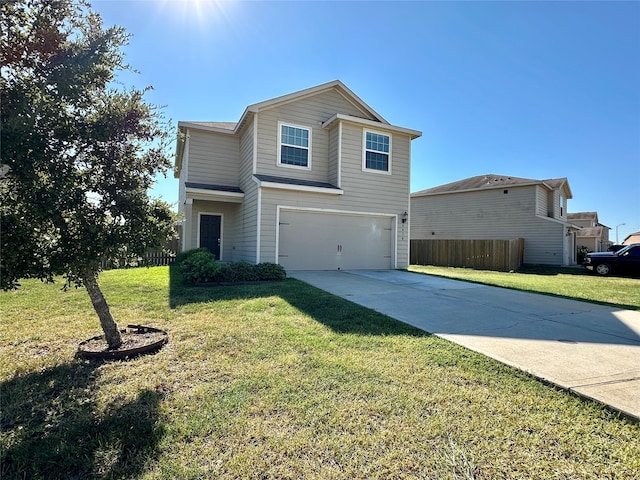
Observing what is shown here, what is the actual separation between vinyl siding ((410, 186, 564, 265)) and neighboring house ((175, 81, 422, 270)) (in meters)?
12.1

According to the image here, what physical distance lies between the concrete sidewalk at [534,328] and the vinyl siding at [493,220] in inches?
571

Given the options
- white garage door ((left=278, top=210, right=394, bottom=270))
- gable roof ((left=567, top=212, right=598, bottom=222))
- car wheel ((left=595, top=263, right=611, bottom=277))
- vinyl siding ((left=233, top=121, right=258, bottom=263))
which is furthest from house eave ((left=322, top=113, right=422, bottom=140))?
gable roof ((left=567, top=212, right=598, bottom=222))

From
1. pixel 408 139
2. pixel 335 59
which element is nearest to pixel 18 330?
pixel 335 59

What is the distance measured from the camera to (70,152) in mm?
3508

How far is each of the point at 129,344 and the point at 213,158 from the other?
421 inches

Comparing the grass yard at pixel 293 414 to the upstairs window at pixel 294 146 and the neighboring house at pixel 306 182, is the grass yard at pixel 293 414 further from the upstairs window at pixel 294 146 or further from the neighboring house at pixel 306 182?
the upstairs window at pixel 294 146

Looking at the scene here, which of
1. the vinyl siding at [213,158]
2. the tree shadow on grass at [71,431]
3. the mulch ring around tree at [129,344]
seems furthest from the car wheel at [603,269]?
the tree shadow on grass at [71,431]

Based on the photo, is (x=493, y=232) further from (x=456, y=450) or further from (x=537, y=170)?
(x=456, y=450)

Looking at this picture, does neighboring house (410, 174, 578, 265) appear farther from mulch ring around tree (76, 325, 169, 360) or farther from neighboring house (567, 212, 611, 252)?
mulch ring around tree (76, 325, 169, 360)

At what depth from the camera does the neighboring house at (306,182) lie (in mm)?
11422

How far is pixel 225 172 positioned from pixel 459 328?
451 inches

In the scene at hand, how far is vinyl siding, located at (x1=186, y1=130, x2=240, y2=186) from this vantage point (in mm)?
13234

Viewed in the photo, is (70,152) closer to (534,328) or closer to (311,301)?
(311,301)

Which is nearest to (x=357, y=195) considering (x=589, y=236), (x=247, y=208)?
(x=247, y=208)
